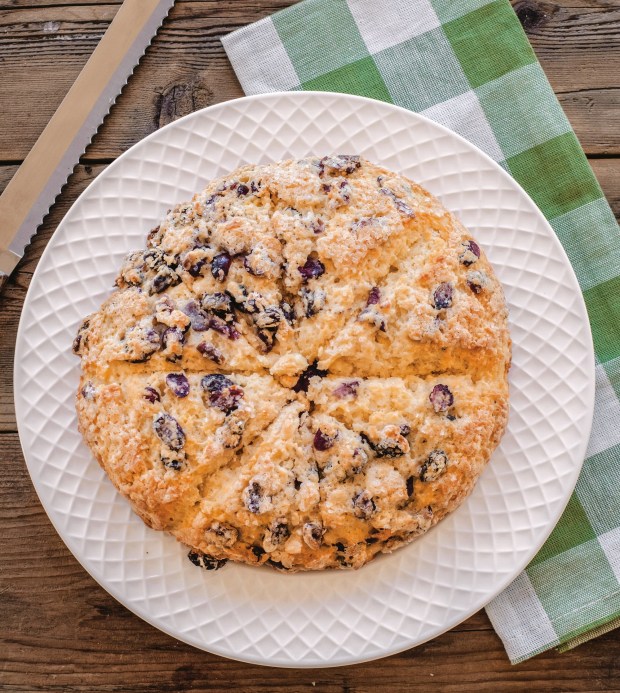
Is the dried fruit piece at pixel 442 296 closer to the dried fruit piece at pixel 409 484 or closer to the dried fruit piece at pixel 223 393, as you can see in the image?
the dried fruit piece at pixel 409 484

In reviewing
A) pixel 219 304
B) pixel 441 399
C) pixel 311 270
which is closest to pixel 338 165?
pixel 311 270

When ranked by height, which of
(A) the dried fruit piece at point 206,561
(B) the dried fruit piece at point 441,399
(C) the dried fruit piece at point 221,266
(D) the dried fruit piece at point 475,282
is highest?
(C) the dried fruit piece at point 221,266

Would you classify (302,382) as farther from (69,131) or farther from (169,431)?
(69,131)

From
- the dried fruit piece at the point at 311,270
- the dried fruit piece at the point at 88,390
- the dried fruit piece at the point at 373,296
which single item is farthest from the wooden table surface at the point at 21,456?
the dried fruit piece at the point at 373,296

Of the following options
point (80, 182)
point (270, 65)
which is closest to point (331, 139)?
point (270, 65)

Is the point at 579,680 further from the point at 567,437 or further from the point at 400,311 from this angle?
the point at 400,311

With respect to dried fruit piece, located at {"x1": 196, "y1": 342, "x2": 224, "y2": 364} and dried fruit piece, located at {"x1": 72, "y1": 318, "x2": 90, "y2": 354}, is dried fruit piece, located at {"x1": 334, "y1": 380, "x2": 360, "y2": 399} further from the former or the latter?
dried fruit piece, located at {"x1": 72, "y1": 318, "x2": 90, "y2": 354}
